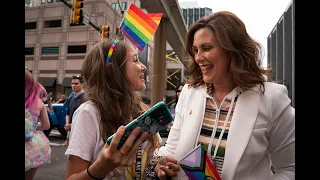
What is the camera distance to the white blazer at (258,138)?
1.36 m

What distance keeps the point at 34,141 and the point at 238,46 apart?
2553mm

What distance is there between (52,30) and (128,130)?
3483 centimetres

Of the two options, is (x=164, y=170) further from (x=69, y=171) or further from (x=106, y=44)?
(x=106, y=44)

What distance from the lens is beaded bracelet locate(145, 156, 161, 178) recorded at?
158 centimetres

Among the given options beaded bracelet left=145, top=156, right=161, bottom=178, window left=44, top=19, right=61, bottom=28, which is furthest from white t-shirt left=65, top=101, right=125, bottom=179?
window left=44, top=19, right=61, bottom=28

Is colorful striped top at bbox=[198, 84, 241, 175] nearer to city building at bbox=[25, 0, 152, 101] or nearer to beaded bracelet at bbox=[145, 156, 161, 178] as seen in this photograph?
beaded bracelet at bbox=[145, 156, 161, 178]

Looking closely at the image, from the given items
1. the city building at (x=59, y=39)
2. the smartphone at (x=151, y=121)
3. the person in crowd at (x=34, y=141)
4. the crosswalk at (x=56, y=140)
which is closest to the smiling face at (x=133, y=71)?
the smartphone at (x=151, y=121)

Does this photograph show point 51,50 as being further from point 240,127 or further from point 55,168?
point 240,127

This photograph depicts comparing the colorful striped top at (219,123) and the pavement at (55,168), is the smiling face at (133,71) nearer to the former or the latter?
the colorful striped top at (219,123)

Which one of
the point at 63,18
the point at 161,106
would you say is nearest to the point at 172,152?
the point at 161,106

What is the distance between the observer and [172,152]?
5.36 ft

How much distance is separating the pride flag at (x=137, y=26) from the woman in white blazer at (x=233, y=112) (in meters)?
0.63

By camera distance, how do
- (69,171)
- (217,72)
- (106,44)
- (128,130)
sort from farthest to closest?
(106,44)
(217,72)
(69,171)
(128,130)
